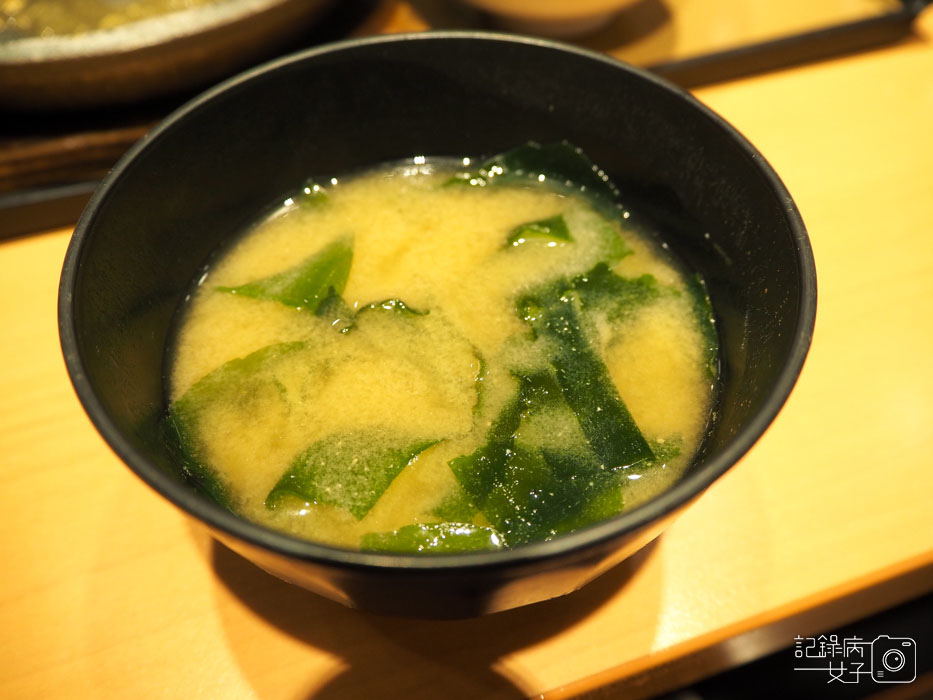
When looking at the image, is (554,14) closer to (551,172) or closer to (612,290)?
(551,172)

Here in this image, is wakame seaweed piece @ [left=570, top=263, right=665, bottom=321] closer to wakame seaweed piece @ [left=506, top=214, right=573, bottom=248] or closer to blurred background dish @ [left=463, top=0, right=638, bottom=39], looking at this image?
wakame seaweed piece @ [left=506, top=214, right=573, bottom=248]

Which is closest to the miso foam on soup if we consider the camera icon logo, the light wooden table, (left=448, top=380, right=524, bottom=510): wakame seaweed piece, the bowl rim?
(left=448, top=380, right=524, bottom=510): wakame seaweed piece

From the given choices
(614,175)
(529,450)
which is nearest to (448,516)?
(529,450)

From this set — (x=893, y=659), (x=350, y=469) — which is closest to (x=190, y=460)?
(x=350, y=469)

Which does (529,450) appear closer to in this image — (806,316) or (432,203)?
(806,316)

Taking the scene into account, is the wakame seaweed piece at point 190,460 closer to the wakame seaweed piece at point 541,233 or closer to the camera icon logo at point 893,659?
the wakame seaweed piece at point 541,233
